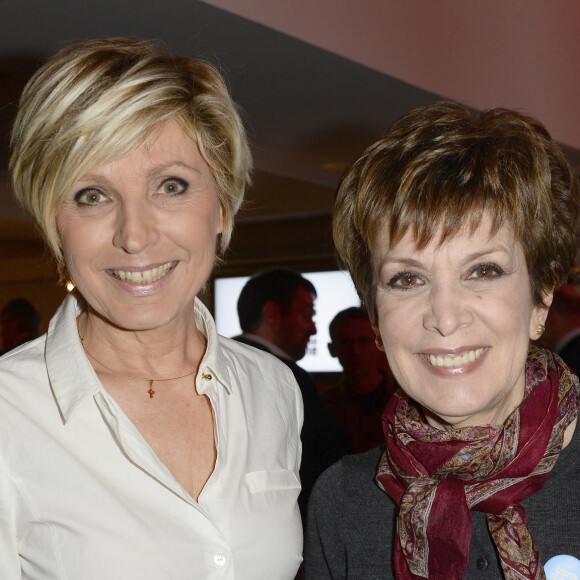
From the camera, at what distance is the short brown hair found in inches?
63.4

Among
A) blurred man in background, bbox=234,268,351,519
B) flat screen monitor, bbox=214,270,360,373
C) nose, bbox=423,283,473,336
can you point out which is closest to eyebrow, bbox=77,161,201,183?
nose, bbox=423,283,473,336

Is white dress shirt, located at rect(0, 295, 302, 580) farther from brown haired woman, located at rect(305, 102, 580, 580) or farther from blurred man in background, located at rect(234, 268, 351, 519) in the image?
blurred man in background, located at rect(234, 268, 351, 519)

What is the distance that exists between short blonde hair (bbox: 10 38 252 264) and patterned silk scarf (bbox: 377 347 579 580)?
82 centimetres

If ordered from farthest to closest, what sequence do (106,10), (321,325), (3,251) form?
(3,251) < (321,325) < (106,10)

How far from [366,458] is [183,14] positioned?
5.54ft

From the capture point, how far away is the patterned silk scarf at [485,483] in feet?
5.30

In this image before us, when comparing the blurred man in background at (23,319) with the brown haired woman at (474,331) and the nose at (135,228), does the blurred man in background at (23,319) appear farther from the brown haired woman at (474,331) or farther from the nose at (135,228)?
the brown haired woman at (474,331)

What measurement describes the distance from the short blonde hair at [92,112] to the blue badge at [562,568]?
109 cm

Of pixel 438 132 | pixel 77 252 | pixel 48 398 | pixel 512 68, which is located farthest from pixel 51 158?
pixel 512 68

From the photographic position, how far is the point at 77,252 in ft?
5.82

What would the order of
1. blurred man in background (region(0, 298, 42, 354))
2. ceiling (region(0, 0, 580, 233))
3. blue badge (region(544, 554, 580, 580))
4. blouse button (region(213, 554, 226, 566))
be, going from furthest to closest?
blurred man in background (region(0, 298, 42, 354))
ceiling (region(0, 0, 580, 233))
blouse button (region(213, 554, 226, 566))
blue badge (region(544, 554, 580, 580))

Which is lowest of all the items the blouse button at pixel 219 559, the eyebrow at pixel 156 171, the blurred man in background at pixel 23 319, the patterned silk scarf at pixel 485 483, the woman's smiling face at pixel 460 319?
the blouse button at pixel 219 559

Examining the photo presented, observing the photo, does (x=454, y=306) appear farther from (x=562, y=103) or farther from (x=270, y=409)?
(x=562, y=103)

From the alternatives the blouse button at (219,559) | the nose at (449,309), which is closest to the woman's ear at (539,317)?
the nose at (449,309)
